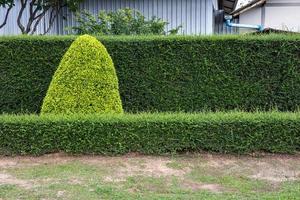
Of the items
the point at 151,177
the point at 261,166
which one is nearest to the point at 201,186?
the point at 151,177

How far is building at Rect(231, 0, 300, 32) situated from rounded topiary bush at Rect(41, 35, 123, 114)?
12.3 meters

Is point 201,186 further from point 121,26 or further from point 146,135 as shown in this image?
point 121,26

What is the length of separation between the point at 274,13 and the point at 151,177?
48.7 ft

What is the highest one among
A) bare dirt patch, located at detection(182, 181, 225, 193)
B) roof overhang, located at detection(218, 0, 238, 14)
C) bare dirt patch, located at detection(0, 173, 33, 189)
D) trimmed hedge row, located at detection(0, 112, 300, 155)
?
roof overhang, located at detection(218, 0, 238, 14)

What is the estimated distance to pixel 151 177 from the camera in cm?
572

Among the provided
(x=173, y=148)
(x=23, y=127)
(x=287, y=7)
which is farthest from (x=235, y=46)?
(x=287, y=7)

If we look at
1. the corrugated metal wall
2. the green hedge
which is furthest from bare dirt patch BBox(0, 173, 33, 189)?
the corrugated metal wall

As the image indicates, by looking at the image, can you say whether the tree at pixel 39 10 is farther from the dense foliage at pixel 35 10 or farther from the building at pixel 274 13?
the building at pixel 274 13

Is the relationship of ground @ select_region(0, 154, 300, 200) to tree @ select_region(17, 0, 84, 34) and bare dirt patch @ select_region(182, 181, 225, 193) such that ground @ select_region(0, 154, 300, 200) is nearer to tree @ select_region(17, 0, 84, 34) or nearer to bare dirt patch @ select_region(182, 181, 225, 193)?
bare dirt patch @ select_region(182, 181, 225, 193)

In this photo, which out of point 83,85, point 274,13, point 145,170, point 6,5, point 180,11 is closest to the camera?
point 145,170

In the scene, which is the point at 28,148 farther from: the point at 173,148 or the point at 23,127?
the point at 173,148

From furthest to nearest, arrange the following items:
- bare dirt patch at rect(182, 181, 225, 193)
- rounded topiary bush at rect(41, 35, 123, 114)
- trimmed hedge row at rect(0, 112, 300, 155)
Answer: rounded topiary bush at rect(41, 35, 123, 114), trimmed hedge row at rect(0, 112, 300, 155), bare dirt patch at rect(182, 181, 225, 193)

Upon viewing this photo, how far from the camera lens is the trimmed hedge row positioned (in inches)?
258

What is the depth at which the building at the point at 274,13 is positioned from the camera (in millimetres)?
18641
